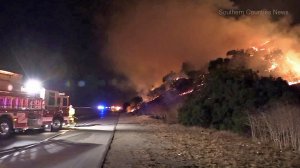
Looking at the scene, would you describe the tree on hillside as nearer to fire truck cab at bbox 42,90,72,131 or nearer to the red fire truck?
fire truck cab at bbox 42,90,72,131

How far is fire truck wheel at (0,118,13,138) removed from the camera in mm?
20348

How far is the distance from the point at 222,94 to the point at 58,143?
11.7 m

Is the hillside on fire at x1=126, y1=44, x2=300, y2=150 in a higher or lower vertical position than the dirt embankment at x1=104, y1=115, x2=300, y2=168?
higher

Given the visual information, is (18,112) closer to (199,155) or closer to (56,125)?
(56,125)

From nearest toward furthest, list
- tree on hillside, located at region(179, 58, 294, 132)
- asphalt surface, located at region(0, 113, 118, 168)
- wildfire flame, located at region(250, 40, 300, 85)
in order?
asphalt surface, located at region(0, 113, 118, 168) < tree on hillside, located at region(179, 58, 294, 132) < wildfire flame, located at region(250, 40, 300, 85)

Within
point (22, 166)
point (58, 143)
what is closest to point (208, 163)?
point (22, 166)

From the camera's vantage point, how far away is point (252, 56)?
51.3 metres

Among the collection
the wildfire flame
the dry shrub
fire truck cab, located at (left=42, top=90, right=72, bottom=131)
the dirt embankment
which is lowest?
Result: the dirt embankment

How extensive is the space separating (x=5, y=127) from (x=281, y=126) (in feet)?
43.7

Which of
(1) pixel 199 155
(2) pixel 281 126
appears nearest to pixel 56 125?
(1) pixel 199 155

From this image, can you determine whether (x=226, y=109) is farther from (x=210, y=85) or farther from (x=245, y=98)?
(x=210, y=85)

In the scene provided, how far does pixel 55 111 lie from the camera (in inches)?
1064

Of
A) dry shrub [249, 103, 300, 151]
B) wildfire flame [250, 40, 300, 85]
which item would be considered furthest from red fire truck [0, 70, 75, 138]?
wildfire flame [250, 40, 300, 85]

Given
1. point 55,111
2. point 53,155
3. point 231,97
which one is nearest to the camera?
point 53,155
